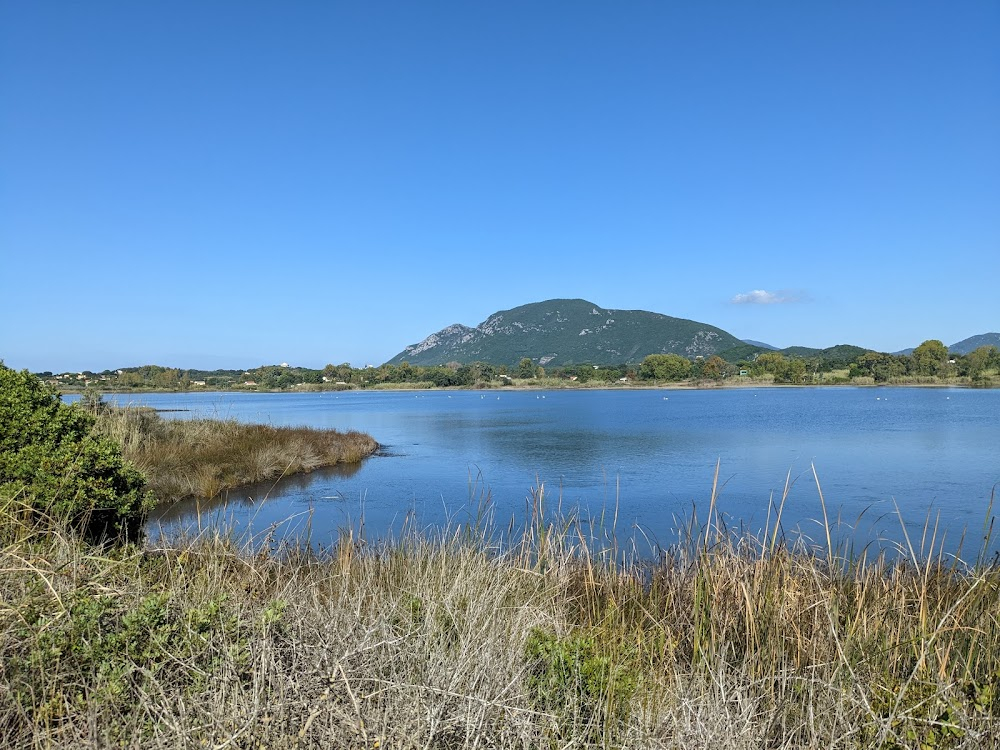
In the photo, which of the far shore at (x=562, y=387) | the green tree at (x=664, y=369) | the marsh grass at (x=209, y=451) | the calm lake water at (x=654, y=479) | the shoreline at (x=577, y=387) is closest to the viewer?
the calm lake water at (x=654, y=479)

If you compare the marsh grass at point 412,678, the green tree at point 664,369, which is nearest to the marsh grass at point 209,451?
the marsh grass at point 412,678

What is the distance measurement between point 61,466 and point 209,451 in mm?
13608

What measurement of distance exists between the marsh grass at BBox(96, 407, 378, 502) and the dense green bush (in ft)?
23.2

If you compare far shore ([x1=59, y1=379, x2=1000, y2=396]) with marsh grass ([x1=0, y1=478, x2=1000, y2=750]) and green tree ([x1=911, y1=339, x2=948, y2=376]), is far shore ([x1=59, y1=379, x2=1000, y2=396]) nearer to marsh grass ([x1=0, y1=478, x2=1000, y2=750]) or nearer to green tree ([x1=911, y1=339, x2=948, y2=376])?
green tree ([x1=911, y1=339, x2=948, y2=376])

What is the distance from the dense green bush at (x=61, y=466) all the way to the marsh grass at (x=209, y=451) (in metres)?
7.08

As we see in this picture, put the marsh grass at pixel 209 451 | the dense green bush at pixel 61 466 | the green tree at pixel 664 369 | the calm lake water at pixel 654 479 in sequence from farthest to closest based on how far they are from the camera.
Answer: the green tree at pixel 664 369, the marsh grass at pixel 209 451, the calm lake water at pixel 654 479, the dense green bush at pixel 61 466

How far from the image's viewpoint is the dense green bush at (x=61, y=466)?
5270 millimetres

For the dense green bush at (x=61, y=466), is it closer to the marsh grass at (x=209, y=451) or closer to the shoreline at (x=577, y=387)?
the marsh grass at (x=209, y=451)

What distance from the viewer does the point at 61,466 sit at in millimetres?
5453

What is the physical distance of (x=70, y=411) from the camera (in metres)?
6.04

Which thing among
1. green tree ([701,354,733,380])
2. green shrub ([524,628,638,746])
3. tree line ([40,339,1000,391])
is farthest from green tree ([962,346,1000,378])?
green shrub ([524,628,638,746])

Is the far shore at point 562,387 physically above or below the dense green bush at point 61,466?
below

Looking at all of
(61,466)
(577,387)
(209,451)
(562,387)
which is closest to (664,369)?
(577,387)

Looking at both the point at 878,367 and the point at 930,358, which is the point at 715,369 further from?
the point at 930,358
